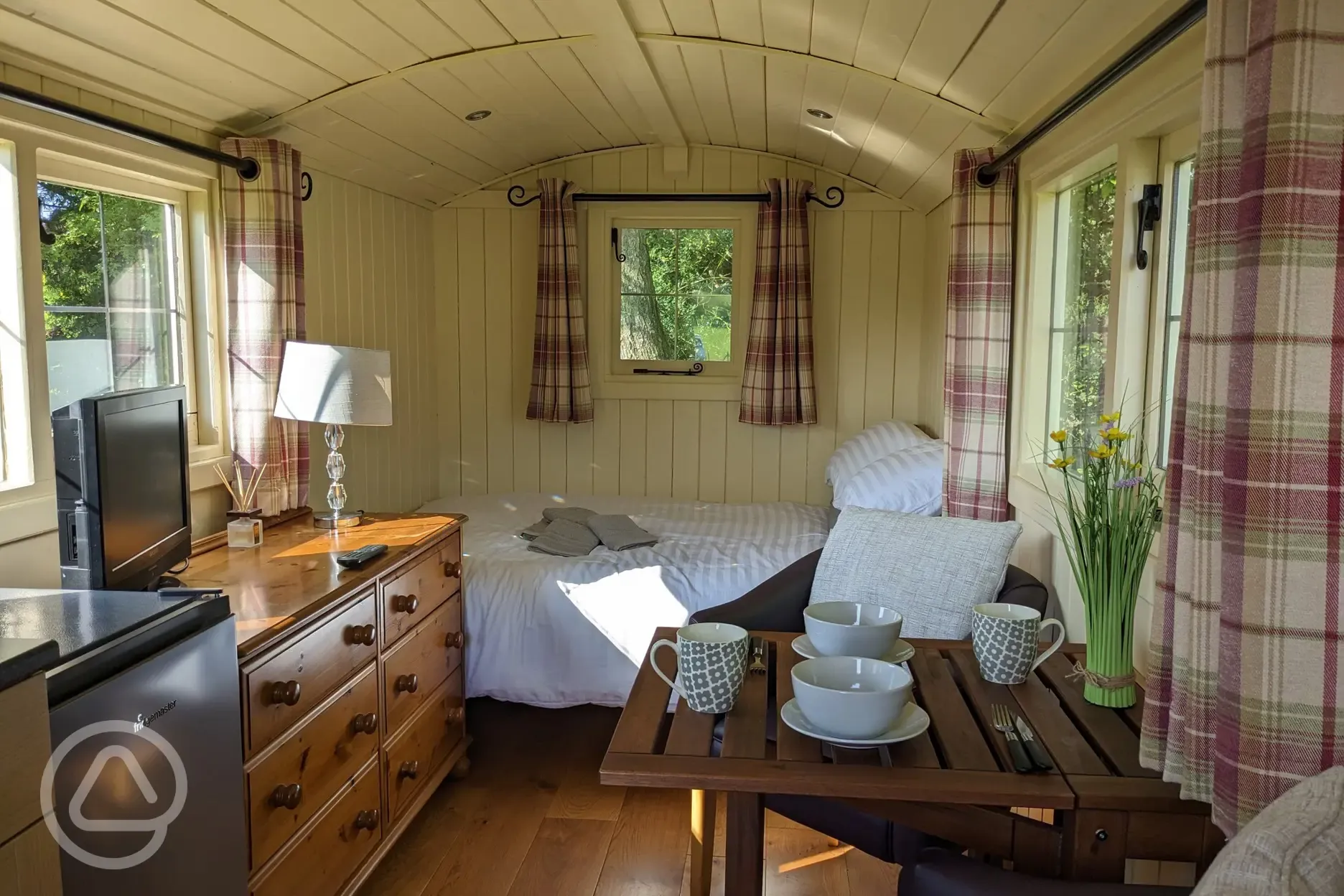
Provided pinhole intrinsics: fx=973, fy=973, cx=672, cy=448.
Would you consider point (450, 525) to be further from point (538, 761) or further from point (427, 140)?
point (427, 140)

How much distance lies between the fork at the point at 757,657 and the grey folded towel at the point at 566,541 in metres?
1.43

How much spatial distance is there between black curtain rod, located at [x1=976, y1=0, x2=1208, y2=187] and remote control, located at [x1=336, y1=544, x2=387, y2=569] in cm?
184

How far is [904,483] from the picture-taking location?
3211 mm

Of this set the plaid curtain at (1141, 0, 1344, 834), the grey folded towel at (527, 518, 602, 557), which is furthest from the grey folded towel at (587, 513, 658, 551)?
the plaid curtain at (1141, 0, 1344, 834)

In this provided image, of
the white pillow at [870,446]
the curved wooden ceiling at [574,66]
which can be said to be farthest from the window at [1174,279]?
the white pillow at [870,446]

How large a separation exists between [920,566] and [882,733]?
895 millimetres

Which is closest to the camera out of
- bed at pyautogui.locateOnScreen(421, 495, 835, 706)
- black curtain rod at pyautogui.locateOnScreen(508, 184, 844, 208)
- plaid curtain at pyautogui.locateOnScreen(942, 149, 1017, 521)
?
plaid curtain at pyautogui.locateOnScreen(942, 149, 1017, 521)

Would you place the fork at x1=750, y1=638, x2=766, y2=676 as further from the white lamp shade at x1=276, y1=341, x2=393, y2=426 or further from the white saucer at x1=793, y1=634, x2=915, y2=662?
the white lamp shade at x1=276, y1=341, x2=393, y2=426

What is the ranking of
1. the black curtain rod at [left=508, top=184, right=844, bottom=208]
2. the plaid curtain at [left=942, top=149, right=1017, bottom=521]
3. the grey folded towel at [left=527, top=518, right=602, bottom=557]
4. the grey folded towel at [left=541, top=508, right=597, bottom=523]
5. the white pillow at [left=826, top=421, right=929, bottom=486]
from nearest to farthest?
the plaid curtain at [left=942, top=149, right=1017, bottom=521], the grey folded towel at [left=527, top=518, right=602, bottom=557], the grey folded towel at [left=541, top=508, right=597, bottom=523], the white pillow at [left=826, top=421, right=929, bottom=486], the black curtain rod at [left=508, top=184, right=844, bottom=208]

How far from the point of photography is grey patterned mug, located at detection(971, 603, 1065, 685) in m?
1.67

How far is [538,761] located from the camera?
2.97 meters

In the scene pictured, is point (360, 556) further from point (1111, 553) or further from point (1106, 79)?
point (1106, 79)

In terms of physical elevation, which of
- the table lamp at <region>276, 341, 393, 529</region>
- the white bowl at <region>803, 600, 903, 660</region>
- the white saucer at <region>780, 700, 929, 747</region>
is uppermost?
the table lamp at <region>276, 341, 393, 529</region>

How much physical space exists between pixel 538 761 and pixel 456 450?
204cm
